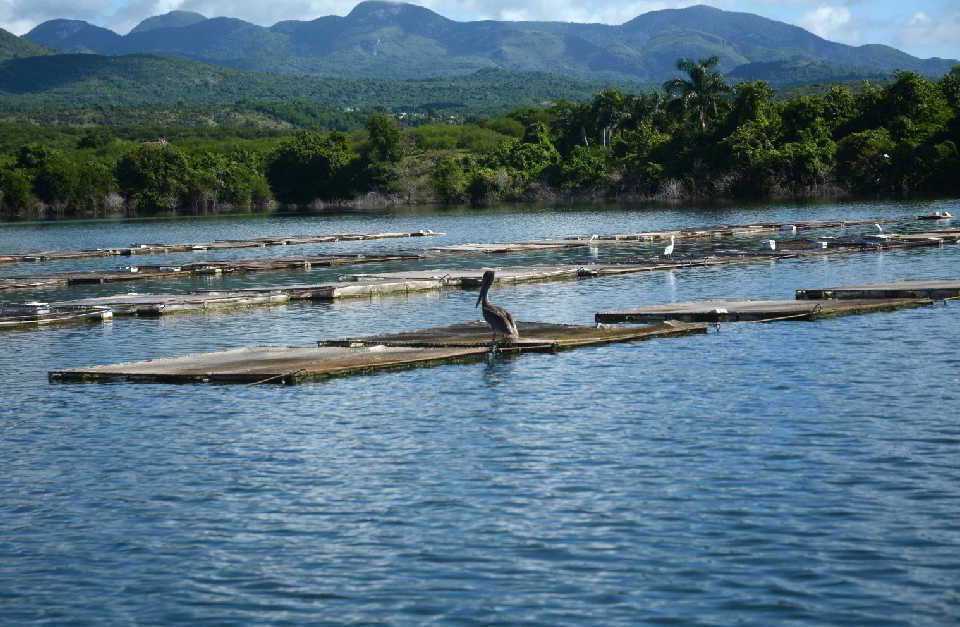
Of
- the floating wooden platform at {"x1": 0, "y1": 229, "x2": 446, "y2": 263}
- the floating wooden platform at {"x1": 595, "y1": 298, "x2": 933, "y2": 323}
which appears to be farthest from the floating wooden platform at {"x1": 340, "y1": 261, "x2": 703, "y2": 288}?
the floating wooden platform at {"x1": 0, "y1": 229, "x2": 446, "y2": 263}

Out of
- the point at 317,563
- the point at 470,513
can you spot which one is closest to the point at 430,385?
the point at 470,513

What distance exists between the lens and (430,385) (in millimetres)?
23203

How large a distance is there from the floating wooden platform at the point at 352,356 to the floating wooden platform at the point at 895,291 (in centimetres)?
657

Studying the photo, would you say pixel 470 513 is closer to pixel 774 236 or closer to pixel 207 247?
pixel 774 236

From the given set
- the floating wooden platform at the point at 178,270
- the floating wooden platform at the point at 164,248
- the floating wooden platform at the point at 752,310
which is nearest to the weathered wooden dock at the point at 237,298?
the floating wooden platform at the point at 178,270

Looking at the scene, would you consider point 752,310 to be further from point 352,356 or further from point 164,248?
point 164,248

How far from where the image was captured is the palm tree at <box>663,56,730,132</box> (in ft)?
423

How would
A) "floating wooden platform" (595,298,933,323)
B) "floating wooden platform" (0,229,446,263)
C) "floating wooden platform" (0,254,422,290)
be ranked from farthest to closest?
"floating wooden platform" (0,229,446,263)
"floating wooden platform" (0,254,422,290)
"floating wooden platform" (595,298,933,323)

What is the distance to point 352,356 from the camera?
25328 millimetres

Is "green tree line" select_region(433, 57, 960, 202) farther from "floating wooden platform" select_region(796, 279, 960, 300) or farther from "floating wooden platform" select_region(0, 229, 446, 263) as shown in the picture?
"floating wooden platform" select_region(796, 279, 960, 300)

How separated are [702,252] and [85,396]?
3400 centimetres

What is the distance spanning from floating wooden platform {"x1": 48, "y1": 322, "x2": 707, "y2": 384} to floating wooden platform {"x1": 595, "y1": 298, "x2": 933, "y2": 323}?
54.9 inches

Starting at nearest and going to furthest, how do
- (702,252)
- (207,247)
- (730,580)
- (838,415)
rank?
(730,580), (838,415), (702,252), (207,247)

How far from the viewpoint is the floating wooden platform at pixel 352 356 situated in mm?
24000
